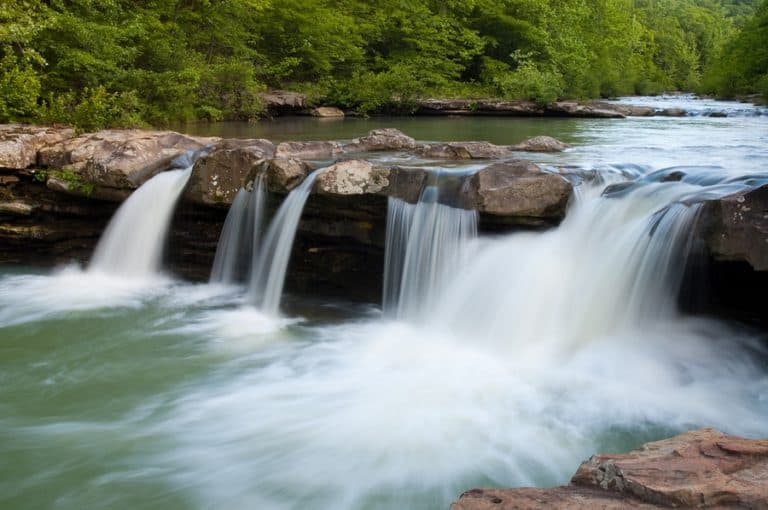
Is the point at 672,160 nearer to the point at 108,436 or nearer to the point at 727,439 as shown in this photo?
the point at 727,439

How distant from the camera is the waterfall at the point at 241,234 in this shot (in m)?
7.16

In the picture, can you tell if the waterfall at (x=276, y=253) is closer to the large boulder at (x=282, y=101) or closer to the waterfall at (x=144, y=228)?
the waterfall at (x=144, y=228)

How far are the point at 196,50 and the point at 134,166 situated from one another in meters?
14.1

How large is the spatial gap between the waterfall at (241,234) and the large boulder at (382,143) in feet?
9.56

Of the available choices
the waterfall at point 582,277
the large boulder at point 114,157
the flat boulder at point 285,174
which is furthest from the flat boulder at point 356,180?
the large boulder at point 114,157

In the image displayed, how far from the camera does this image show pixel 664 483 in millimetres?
2270

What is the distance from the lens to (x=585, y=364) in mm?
5164

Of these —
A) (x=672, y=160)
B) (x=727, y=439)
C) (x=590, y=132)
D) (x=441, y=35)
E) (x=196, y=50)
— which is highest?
(x=441, y=35)

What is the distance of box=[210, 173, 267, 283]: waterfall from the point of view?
7.16 meters

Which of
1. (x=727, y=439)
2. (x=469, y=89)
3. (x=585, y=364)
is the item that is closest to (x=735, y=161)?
(x=585, y=364)

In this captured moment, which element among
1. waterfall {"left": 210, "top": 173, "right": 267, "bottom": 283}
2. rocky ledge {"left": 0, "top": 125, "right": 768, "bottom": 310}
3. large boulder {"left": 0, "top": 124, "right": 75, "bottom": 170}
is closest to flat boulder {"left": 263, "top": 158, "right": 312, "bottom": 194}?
rocky ledge {"left": 0, "top": 125, "right": 768, "bottom": 310}

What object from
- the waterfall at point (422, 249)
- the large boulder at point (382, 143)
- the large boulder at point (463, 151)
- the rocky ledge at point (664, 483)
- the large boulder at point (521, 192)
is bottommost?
the rocky ledge at point (664, 483)

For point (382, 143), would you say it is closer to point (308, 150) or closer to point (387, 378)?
point (308, 150)

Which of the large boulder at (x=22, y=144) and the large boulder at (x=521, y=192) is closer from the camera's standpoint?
the large boulder at (x=521, y=192)
